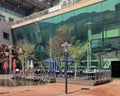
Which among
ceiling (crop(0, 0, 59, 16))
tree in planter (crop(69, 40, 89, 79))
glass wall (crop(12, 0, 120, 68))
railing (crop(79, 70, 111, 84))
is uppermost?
ceiling (crop(0, 0, 59, 16))

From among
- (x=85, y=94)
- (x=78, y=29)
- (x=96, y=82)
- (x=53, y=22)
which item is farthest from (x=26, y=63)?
(x=85, y=94)

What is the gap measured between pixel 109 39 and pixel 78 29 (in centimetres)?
602

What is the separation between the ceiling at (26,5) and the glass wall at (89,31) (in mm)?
20221

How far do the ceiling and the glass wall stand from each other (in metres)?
20.2

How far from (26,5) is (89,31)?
34463mm

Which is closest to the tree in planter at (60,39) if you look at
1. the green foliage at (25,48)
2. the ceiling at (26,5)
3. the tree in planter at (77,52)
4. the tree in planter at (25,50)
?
the tree in planter at (77,52)

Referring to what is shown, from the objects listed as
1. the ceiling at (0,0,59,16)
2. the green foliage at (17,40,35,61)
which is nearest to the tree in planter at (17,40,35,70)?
the green foliage at (17,40,35,61)

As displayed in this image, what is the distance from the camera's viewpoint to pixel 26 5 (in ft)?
222

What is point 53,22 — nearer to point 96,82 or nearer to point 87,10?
point 87,10

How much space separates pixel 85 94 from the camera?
1756 cm

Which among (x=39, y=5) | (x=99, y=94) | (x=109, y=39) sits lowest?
(x=99, y=94)

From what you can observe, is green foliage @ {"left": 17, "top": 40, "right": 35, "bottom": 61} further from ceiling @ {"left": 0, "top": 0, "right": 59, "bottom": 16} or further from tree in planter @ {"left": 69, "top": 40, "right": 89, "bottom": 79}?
ceiling @ {"left": 0, "top": 0, "right": 59, "bottom": 16}

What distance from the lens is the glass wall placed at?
32938 mm

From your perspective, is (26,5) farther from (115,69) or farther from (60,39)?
(115,69)
